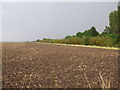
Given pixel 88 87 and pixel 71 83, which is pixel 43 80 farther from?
pixel 88 87

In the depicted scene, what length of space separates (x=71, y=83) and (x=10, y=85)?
4.70 ft

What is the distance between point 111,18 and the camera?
31.0 meters

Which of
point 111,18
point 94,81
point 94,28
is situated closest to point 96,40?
point 111,18

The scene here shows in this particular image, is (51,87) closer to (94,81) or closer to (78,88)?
(78,88)

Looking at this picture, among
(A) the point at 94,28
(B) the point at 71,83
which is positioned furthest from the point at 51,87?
(A) the point at 94,28

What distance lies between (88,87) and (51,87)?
2.67 ft

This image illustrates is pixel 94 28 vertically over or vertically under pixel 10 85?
over

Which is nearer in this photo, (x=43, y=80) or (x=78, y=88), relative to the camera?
(x=78, y=88)

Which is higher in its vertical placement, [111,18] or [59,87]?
[111,18]

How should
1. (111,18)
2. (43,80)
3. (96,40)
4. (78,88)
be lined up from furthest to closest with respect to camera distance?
(111,18), (96,40), (43,80), (78,88)

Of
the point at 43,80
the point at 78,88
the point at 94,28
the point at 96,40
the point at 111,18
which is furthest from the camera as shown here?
the point at 94,28

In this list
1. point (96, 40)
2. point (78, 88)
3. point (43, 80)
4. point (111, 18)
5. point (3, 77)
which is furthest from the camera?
point (111, 18)

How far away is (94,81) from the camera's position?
407 centimetres

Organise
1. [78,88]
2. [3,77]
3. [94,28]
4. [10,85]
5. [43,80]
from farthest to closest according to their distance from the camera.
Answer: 1. [94,28]
2. [3,77]
3. [43,80]
4. [10,85]
5. [78,88]
